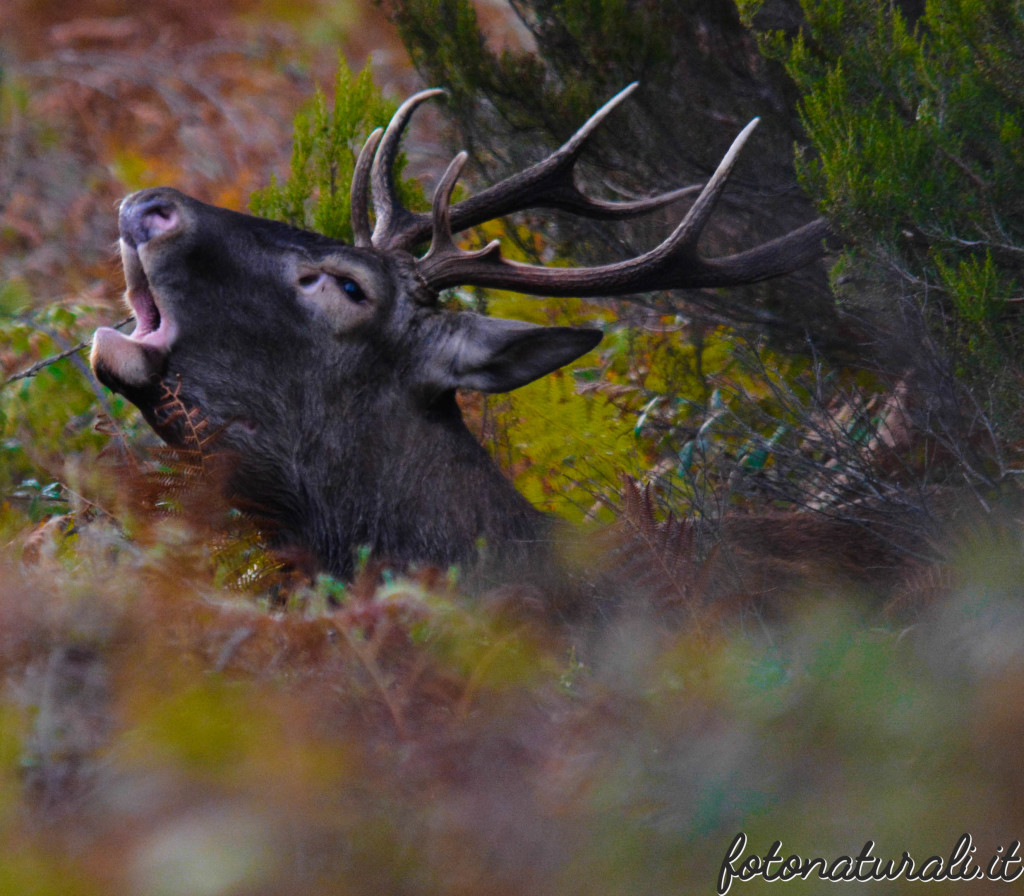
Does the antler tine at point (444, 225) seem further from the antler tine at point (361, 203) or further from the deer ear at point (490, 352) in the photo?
the antler tine at point (361, 203)

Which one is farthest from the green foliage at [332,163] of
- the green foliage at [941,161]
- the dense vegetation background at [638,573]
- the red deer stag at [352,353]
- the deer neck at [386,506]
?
the green foliage at [941,161]

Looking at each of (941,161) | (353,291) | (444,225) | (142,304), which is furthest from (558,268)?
(142,304)

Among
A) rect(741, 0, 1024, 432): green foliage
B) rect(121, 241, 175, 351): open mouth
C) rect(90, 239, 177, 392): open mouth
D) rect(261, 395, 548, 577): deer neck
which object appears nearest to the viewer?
rect(741, 0, 1024, 432): green foliage

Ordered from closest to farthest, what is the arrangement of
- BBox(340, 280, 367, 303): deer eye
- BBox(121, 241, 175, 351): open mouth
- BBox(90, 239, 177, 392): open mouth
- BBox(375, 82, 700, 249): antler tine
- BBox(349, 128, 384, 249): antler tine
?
BBox(90, 239, 177, 392): open mouth < BBox(121, 241, 175, 351): open mouth < BBox(340, 280, 367, 303): deer eye < BBox(375, 82, 700, 249): antler tine < BBox(349, 128, 384, 249): antler tine

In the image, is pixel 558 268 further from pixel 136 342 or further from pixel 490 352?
pixel 136 342

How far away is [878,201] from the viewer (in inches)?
130

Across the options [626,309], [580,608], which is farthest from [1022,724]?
[626,309]

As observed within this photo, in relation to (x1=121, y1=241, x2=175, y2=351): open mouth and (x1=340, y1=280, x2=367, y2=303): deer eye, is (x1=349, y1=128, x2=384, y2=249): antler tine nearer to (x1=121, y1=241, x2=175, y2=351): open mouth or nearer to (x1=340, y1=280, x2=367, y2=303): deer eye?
(x1=340, y1=280, x2=367, y2=303): deer eye

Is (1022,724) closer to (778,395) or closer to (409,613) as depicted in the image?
(409,613)

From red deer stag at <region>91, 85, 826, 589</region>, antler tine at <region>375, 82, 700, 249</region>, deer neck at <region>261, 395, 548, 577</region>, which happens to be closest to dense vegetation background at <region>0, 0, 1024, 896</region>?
red deer stag at <region>91, 85, 826, 589</region>

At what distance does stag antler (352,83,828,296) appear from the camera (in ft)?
12.7

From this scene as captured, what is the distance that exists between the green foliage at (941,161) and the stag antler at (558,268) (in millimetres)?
418

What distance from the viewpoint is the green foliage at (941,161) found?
3131 mm
